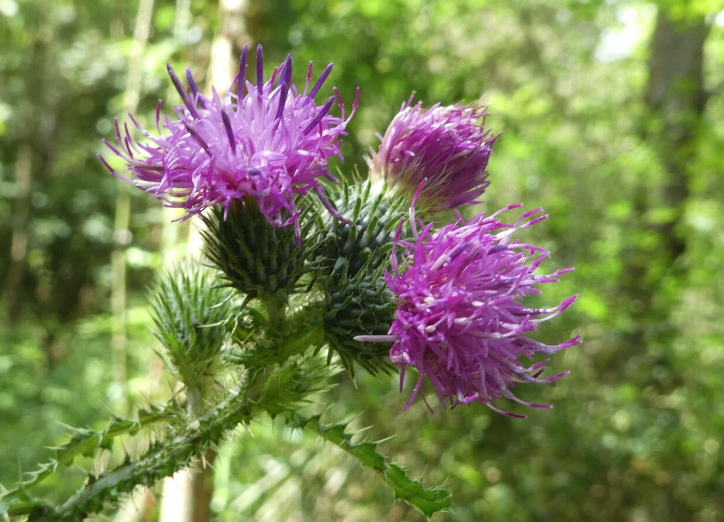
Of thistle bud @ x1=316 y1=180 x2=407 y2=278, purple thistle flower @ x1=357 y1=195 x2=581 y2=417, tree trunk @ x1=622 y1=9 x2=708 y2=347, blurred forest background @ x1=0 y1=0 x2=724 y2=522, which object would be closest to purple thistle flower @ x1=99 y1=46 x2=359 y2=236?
thistle bud @ x1=316 y1=180 x2=407 y2=278

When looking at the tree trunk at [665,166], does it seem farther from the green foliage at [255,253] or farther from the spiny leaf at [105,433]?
the spiny leaf at [105,433]

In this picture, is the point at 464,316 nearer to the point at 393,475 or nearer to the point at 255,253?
the point at 393,475

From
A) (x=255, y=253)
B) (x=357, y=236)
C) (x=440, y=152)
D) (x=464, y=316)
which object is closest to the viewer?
(x=464, y=316)

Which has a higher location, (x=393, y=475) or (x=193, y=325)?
(x=193, y=325)

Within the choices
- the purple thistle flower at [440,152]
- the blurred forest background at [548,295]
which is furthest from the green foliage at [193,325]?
the blurred forest background at [548,295]

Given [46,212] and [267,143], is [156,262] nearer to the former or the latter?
[267,143]

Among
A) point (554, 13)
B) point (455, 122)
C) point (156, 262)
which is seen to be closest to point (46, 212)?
point (156, 262)

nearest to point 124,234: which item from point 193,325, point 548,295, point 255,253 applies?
point 193,325
